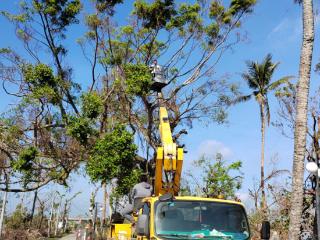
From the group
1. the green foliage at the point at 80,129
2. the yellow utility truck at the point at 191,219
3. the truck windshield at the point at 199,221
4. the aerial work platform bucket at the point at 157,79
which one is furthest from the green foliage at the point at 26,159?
the truck windshield at the point at 199,221

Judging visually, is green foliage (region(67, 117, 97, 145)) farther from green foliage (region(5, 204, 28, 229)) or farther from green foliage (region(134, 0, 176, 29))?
green foliage (region(5, 204, 28, 229))

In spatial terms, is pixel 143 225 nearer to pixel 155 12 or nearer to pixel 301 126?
pixel 301 126

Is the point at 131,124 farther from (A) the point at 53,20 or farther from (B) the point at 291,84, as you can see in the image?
(B) the point at 291,84

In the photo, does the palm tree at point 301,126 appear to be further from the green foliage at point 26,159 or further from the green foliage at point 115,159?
the green foliage at point 26,159

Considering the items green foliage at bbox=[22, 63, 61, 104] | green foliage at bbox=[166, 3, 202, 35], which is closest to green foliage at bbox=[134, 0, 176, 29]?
green foliage at bbox=[166, 3, 202, 35]

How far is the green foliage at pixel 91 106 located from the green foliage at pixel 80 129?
311 millimetres

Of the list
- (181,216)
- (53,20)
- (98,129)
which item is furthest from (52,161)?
(181,216)

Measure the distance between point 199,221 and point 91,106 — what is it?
44.1 feet

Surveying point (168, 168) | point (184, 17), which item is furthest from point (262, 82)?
point (168, 168)

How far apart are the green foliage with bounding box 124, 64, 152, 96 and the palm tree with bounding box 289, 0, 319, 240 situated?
289 inches

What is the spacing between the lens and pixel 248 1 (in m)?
24.3

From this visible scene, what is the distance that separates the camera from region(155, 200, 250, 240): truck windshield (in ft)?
26.0

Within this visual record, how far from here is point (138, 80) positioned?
19969 millimetres

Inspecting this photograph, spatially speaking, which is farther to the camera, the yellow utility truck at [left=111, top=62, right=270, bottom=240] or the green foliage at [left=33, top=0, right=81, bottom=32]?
the green foliage at [left=33, top=0, right=81, bottom=32]
